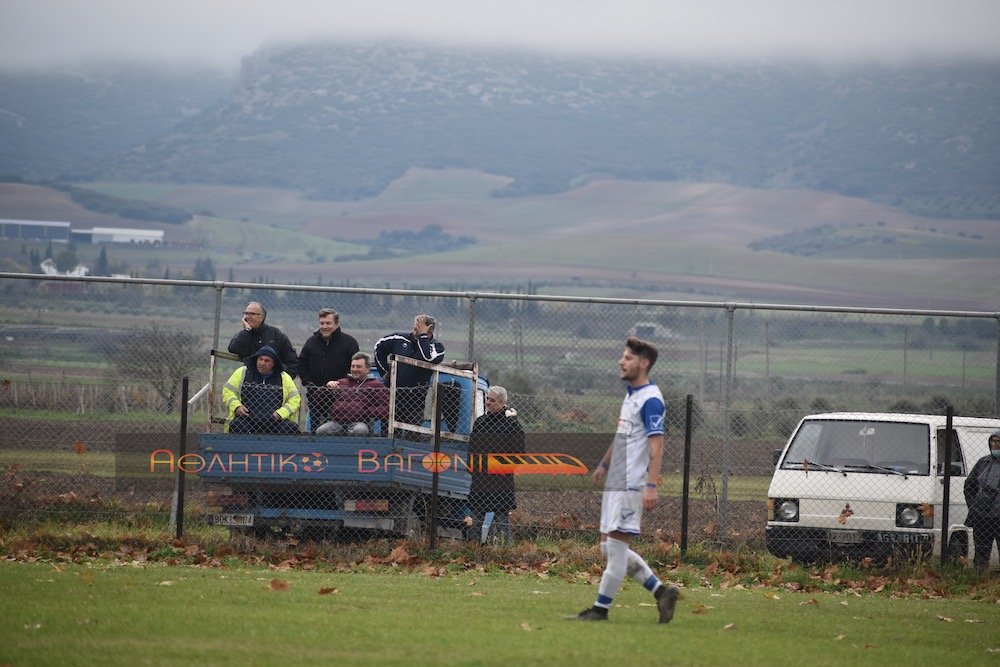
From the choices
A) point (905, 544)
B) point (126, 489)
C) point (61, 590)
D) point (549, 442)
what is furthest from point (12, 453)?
point (905, 544)

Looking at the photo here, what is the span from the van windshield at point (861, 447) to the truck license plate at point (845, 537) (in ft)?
2.24

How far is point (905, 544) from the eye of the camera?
15.1 metres

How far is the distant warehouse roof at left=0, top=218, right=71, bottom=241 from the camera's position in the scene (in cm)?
16700

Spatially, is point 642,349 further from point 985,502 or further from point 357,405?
point 985,502

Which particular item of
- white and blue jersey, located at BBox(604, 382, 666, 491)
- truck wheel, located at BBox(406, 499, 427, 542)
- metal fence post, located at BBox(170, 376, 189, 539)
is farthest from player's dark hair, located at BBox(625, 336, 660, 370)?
metal fence post, located at BBox(170, 376, 189, 539)

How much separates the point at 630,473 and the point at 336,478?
476 cm

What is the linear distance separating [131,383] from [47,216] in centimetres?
16667

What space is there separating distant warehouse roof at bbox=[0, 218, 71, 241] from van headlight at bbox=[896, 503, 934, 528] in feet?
527

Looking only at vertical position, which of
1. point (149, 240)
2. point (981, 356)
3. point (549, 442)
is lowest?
point (549, 442)

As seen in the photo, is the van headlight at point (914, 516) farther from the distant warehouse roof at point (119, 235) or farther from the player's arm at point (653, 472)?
the distant warehouse roof at point (119, 235)

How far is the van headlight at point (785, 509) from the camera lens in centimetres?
1555

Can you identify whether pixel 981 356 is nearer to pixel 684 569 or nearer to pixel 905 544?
pixel 905 544

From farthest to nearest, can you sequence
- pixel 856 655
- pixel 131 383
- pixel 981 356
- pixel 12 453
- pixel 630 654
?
pixel 12 453
pixel 981 356
pixel 131 383
pixel 856 655
pixel 630 654

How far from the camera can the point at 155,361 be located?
18.1 metres
